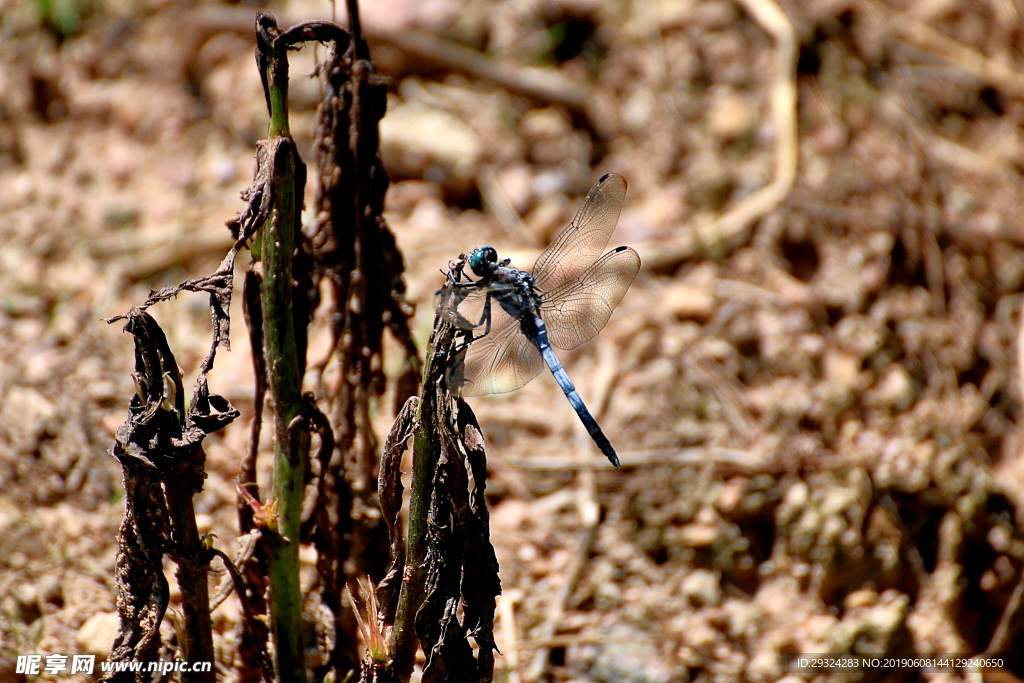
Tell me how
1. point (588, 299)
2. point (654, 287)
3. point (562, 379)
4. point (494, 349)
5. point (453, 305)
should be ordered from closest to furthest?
1. point (453, 305)
2. point (494, 349)
3. point (562, 379)
4. point (588, 299)
5. point (654, 287)

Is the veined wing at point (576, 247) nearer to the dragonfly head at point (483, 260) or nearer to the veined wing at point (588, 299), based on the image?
the veined wing at point (588, 299)

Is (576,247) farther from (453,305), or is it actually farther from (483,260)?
(453,305)

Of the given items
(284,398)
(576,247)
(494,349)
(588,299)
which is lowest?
(284,398)

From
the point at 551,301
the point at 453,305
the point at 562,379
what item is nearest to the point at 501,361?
the point at 562,379

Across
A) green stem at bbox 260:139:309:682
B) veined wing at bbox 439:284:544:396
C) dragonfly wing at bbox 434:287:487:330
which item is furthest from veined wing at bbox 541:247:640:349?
green stem at bbox 260:139:309:682

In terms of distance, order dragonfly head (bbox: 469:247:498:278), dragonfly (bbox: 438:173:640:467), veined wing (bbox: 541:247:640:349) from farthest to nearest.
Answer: veined wing (bbox: 541:247:640:349), dragonfly head (bbox: 469:247:498:278), dragonfly (bbox: 438:173:640:467)

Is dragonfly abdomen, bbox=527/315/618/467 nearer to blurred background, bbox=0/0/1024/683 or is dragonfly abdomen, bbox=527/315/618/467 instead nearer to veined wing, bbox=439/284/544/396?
veined wing, bbox=439/284/544/396

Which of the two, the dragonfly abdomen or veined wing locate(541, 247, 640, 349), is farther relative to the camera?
veined wing locate(541, 247, 640, 349)

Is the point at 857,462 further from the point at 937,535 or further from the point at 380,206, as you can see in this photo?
the point at 380,206
